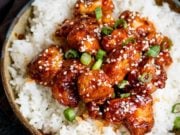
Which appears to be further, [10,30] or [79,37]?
[10,30]

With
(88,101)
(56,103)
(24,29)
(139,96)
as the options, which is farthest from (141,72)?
(24,29)

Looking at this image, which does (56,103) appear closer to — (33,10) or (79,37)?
(79,37)

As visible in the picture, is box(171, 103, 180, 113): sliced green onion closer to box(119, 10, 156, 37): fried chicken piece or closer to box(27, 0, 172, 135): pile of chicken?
box(27, 0, 172, 135): pile of chicken

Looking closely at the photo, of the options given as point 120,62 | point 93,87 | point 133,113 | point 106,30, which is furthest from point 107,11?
point 133,113

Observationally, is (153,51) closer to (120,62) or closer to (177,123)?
(120,62)

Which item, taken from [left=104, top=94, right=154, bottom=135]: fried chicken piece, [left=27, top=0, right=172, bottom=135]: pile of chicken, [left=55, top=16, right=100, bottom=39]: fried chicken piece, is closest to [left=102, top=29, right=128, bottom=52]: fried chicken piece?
[left=27, top=0, right=172, bottom=135]: pile of chicken

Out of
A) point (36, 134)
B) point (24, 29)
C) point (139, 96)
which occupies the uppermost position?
point (24, 29)
